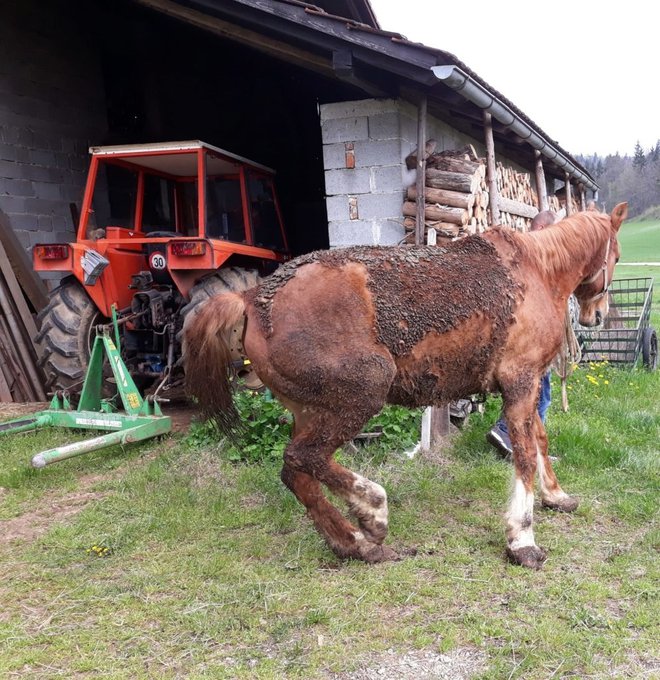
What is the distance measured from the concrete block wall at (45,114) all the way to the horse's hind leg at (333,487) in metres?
6.33

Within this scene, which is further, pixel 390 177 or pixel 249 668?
pixel 390 177

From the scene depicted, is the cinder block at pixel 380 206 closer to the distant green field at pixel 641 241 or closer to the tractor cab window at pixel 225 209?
the tractor cab window at pixel 225 209

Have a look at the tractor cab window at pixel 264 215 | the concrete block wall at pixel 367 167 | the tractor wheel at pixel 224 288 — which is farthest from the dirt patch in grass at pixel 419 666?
the tractor cab window at pixel 264 215

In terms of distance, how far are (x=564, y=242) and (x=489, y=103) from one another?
8.51 feet

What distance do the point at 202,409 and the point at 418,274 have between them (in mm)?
1480

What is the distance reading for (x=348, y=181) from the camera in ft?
20.0

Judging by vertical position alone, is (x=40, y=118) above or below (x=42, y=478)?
above

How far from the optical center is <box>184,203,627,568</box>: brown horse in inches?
129

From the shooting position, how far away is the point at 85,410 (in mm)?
5340

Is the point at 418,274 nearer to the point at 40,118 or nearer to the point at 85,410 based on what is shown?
the point at 85,410

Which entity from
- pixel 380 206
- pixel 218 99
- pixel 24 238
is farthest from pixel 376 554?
pixel 218 99

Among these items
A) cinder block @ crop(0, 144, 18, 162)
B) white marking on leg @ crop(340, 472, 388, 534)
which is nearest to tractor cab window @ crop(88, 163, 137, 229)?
cinder block @ crop(0, 144, 18, 162)

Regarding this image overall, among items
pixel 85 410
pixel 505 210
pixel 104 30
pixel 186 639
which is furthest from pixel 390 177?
pixel 104 30

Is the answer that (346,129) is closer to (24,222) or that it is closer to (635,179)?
(24,222)
